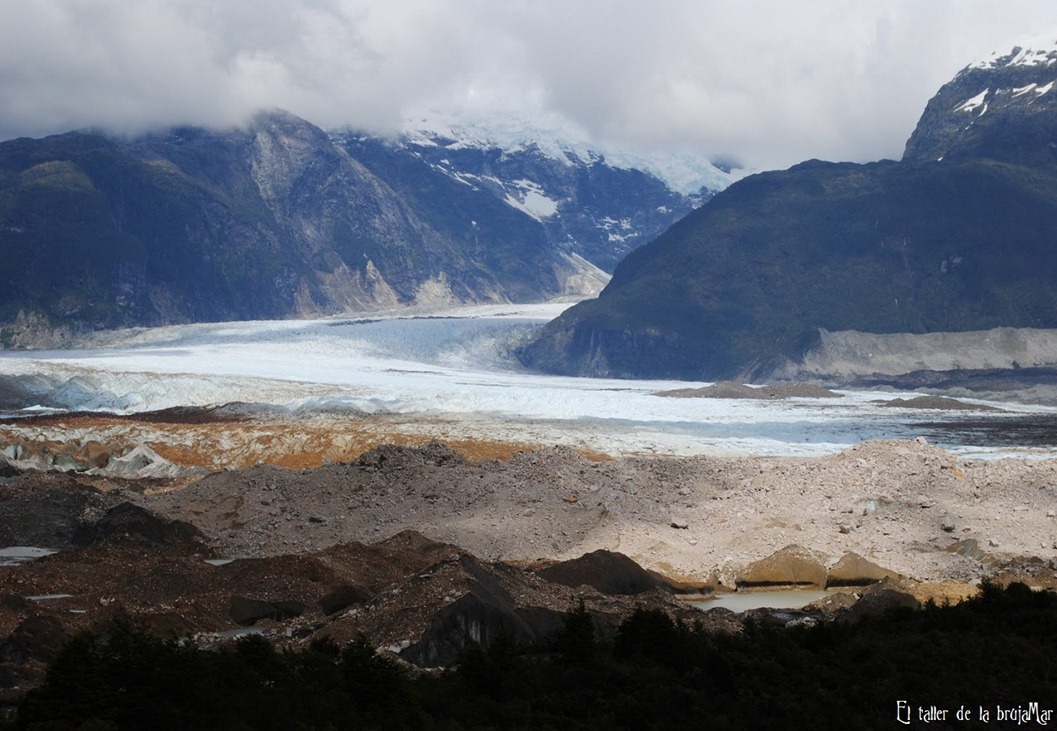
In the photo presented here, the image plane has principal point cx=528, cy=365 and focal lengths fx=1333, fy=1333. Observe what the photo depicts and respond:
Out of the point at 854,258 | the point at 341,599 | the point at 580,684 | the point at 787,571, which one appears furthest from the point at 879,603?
the point at 854,258

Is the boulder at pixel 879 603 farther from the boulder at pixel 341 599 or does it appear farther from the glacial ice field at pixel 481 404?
the glacial ice field at pixel 481 404

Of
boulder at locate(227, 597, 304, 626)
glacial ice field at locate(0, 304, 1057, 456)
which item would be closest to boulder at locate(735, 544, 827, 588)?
boulder at locate(227, 597, 304, 626)

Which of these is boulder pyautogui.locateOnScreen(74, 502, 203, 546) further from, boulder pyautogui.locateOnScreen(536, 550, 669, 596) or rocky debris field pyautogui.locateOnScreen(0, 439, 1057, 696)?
boulder pyautogui.locateOnScreen(536, 550, 669, 596)

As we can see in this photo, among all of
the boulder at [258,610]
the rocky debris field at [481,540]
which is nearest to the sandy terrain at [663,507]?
the rocky debris field at [481,540]

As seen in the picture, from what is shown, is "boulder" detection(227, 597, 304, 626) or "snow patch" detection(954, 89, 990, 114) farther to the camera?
"snow patch" detection(954, 89, 990, 114)

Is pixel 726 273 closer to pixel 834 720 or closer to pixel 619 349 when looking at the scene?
pixel 619 349

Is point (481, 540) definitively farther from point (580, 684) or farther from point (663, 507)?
point (580, 684)
